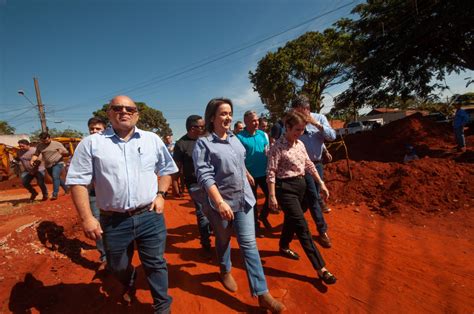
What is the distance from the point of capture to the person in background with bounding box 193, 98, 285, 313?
220 centimetres

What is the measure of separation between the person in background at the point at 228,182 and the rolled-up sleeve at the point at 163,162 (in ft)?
0.76

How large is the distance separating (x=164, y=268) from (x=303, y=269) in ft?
5.52

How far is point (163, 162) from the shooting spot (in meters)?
2.23

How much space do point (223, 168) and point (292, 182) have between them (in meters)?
0.89

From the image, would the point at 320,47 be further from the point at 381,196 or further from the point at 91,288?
the point at 91,288

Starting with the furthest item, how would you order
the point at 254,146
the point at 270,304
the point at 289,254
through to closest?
the point at 254,146 < the point at 289,254 < the point at 270,304

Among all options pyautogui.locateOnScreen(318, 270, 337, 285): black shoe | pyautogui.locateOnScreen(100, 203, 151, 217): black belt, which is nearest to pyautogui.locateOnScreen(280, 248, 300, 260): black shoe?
pyautogui.locateOnScreen(318, 270, 337, 285): black shoe

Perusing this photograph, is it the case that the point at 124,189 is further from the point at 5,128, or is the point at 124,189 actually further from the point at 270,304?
the point at 5,128

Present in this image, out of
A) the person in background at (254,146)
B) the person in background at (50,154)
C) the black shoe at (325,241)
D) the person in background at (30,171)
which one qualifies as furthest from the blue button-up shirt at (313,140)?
the person in background at (30,171)

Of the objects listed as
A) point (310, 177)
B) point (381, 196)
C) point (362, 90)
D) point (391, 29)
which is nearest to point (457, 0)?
point (391, 29)

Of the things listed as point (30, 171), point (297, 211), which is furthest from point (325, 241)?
point (30, 171)

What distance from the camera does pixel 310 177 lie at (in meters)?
3.22

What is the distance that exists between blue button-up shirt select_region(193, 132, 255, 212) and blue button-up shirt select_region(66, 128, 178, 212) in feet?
1.36

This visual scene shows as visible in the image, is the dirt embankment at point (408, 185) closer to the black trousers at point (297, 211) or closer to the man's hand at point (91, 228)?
the black trousers at point (297, 211)
